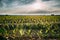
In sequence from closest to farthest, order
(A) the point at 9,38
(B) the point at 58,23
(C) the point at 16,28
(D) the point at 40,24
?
(A) the point at 9,38
(C) the point at 16,28
(D) the point at 40,24
(B) the point at 58,23

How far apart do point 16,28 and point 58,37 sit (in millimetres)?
764

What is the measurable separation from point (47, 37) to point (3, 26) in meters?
0.91

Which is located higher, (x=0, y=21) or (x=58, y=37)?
(x=0, y=21)

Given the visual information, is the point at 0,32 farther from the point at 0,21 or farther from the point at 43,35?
the point at 43,35

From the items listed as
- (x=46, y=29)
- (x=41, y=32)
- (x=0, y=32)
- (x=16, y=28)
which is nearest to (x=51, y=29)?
(x=46, y=29)

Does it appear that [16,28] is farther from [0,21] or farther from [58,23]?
[58,23]

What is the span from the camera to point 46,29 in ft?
12.7

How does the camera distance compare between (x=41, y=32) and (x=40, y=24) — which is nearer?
(x=41, y=32)

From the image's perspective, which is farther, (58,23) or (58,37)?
(58,23)

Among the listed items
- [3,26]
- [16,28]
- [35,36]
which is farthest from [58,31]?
[3,26]

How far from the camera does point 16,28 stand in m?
3.72

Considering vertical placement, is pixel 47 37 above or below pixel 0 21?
below

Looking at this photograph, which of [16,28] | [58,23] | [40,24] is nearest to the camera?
[16,28]

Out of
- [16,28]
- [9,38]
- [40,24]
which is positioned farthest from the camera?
[40,24]
